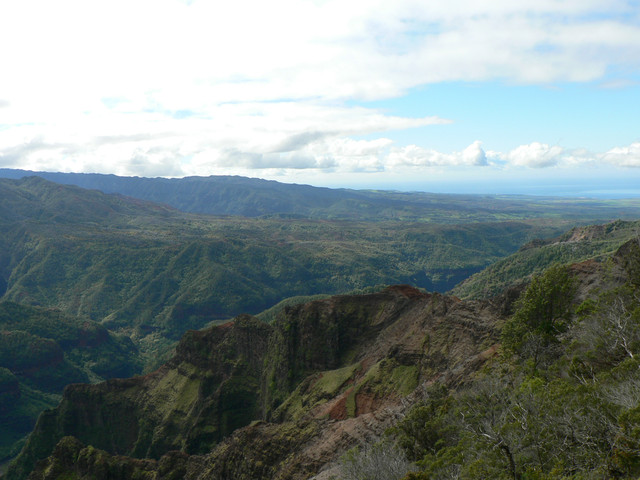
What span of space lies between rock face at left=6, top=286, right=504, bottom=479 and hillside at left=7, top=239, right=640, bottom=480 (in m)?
0.32

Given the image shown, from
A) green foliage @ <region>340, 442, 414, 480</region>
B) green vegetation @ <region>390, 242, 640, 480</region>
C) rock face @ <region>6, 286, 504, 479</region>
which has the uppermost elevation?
green vegetation @ <region>390, 242, 640, 480</region>

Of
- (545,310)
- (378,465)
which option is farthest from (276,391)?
(378,465)

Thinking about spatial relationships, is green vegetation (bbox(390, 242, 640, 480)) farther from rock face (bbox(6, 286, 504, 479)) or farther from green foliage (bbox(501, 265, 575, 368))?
rock face (bbox(6, 286, 504, 479))

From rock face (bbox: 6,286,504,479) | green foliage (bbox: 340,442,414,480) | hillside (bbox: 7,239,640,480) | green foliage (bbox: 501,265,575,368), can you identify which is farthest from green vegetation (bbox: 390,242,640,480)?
rock face (bbox: 6,286,504,479)

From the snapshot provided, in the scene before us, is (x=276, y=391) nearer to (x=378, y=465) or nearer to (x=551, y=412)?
(x=378, y=465)

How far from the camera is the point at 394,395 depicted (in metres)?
64.2

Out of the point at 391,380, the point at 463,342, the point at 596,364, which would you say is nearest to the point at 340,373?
the point at 391,380

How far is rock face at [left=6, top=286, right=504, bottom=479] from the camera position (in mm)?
56688

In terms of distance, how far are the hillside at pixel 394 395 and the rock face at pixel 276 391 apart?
0.32 meters

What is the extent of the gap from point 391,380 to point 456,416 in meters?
33.0

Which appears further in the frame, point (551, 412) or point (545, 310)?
point (545, 310)

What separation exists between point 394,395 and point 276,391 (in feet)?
124

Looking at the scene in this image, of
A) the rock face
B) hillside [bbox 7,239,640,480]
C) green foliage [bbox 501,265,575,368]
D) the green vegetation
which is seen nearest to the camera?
the green vegetation

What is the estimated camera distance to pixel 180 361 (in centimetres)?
11850
